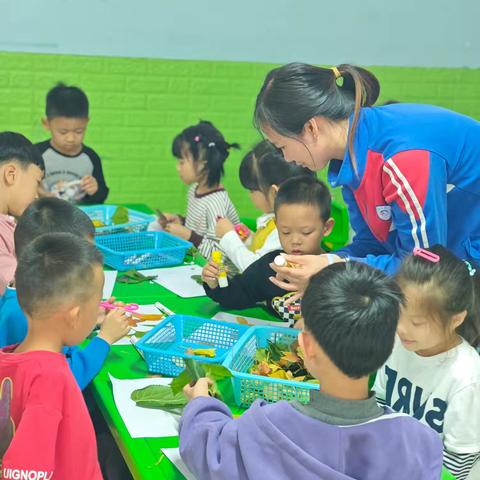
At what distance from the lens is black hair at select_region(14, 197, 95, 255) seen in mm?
2414

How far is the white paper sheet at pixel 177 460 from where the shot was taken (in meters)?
1.65

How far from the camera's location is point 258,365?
2105 millimetres

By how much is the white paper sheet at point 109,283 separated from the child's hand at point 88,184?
131 cm

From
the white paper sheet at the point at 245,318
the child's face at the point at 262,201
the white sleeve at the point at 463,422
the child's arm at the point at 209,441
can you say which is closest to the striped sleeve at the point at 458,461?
the white sleeve at the point at 463,422

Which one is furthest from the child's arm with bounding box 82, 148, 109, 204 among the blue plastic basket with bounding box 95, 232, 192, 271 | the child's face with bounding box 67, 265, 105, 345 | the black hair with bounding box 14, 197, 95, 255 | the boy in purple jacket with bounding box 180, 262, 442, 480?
the boy in purple jacket with bounding box 180, 262, 442, 480

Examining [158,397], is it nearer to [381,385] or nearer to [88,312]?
[88,312]

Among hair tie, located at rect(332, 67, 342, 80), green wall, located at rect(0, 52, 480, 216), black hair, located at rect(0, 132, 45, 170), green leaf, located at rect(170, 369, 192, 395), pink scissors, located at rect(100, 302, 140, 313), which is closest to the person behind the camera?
green leaf, located at rect(170, 369, 192, 395)

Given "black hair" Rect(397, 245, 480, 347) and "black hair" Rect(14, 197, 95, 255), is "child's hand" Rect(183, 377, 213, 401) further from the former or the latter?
"black hair" Rect(14, 197, 95, 255)

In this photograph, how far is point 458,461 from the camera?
1976mm

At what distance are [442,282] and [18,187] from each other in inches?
67.1

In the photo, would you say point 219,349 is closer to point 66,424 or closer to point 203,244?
point 66,424

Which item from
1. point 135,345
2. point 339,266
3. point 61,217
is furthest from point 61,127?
point 339,266

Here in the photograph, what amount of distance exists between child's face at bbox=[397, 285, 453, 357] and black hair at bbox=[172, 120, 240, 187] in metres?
2.51

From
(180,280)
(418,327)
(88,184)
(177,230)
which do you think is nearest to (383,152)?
(418,327)
